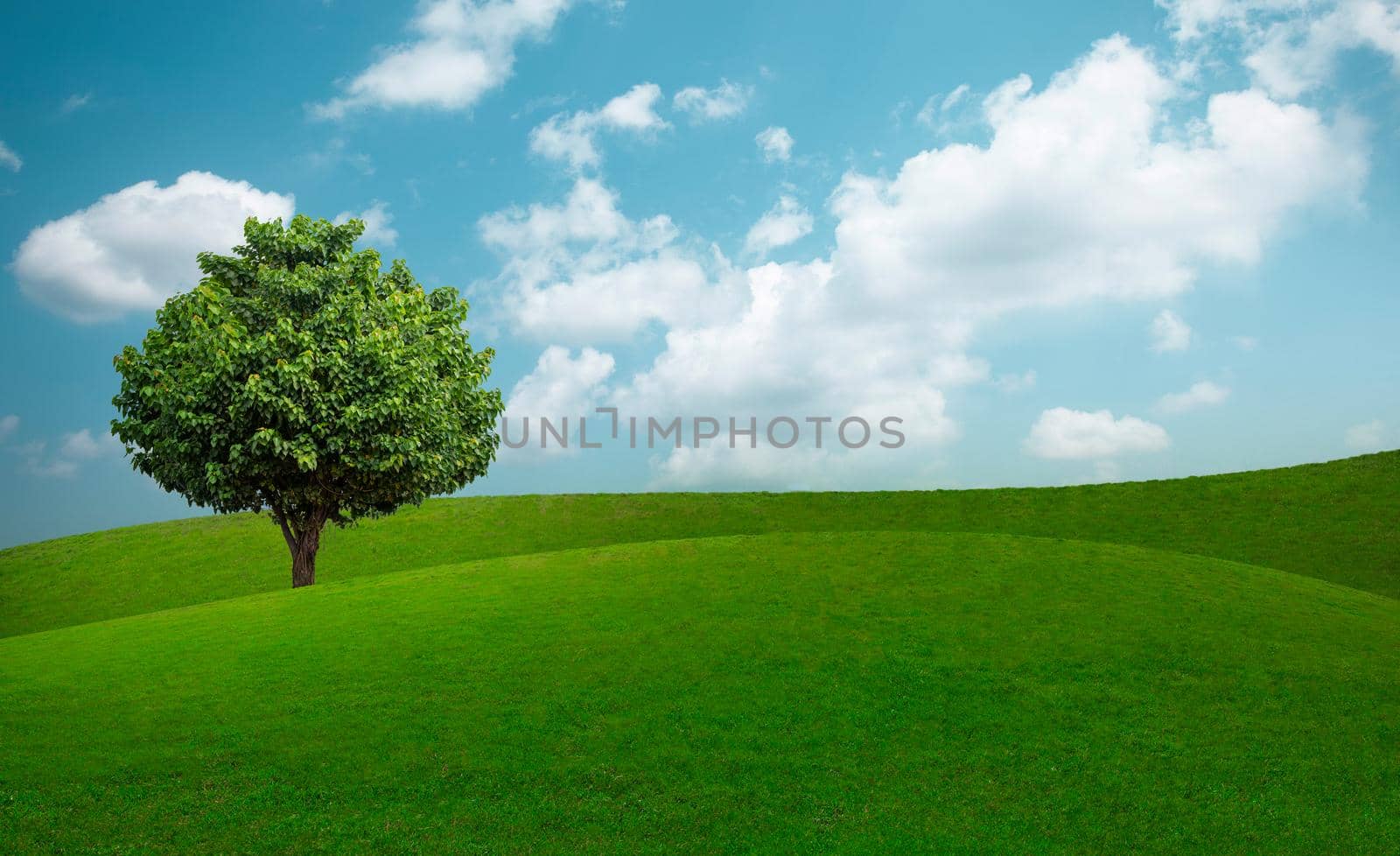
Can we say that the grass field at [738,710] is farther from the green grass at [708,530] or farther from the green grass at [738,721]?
the green grass at [708,530]

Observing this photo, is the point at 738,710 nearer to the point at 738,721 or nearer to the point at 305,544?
the point at 738,721

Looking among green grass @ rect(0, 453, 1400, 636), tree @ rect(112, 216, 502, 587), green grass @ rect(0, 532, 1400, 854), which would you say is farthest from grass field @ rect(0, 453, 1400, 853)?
green grass @ rect(0, 453, 1400, 636)

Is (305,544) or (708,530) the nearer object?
(305,544)

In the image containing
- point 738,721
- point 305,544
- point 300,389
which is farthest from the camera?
point 305,544

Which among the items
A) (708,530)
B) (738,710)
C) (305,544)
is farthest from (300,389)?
(708,530)

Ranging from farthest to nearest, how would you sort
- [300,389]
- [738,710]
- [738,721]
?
1. [300,389]
2. [738,710]
3. [738,721]

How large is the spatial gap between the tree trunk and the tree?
0.18ft

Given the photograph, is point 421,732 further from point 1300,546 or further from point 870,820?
→ point 1300,546

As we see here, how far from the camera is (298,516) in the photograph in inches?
1352

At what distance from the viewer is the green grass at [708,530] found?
42.4 metres

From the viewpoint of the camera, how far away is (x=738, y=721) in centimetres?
1631

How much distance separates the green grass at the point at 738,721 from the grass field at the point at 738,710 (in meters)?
0.07

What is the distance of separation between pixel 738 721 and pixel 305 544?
2447 cm

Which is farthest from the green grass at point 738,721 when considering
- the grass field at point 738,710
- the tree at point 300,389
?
the tree at point 300,389
